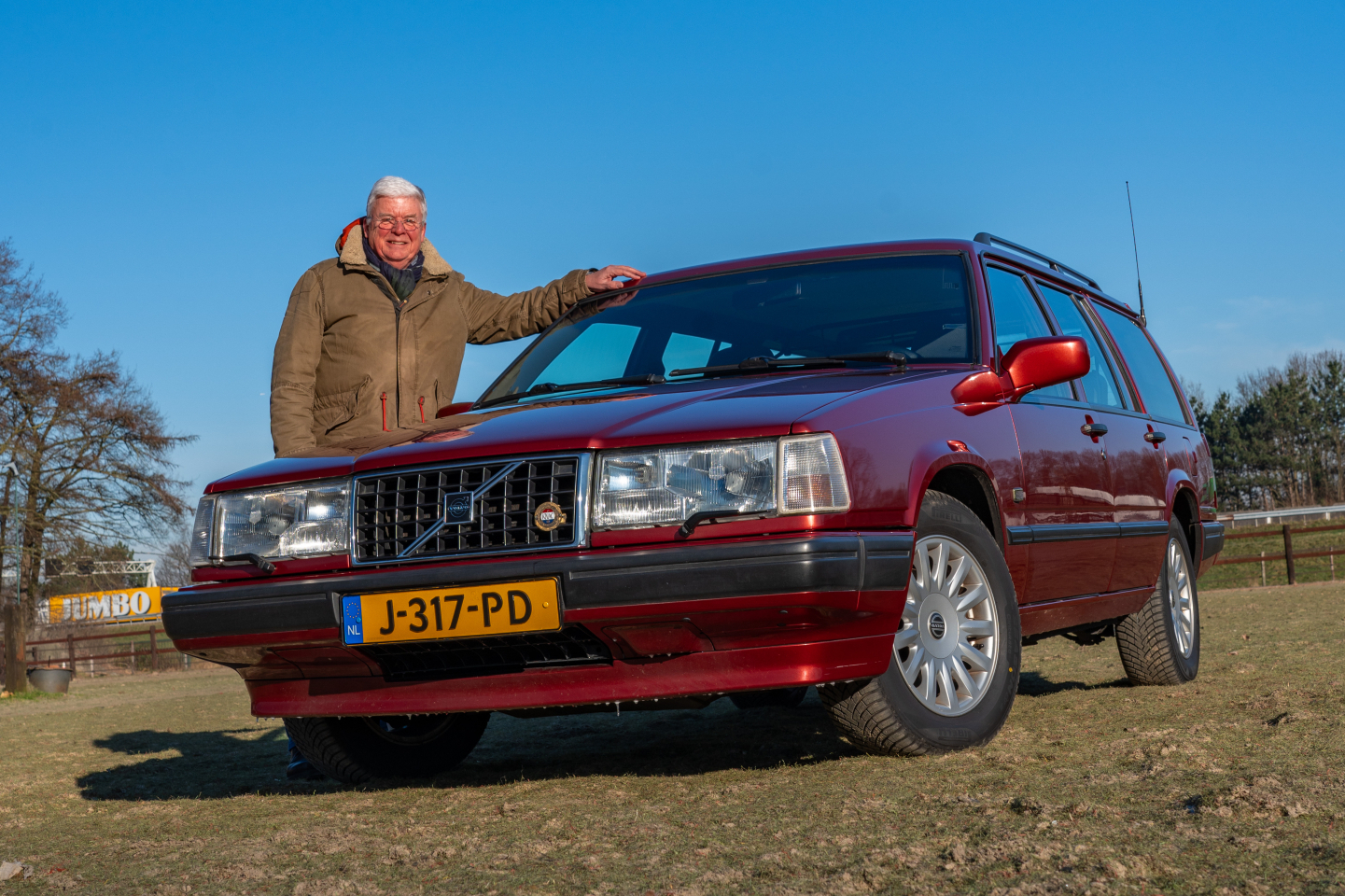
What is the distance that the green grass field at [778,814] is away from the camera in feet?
7.46

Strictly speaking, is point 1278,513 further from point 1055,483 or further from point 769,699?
point 1055,483

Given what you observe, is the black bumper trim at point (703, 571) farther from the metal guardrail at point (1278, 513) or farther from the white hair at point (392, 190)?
the metal guardrail at point (1278, 513)

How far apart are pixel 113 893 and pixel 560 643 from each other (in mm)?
1176

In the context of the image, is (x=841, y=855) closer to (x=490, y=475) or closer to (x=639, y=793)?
(x=639, y=793)

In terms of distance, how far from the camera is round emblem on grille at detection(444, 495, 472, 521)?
333cm

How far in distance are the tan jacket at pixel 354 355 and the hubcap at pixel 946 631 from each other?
2165mm

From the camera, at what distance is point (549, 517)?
3219 mm

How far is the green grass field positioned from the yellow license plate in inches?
19.0

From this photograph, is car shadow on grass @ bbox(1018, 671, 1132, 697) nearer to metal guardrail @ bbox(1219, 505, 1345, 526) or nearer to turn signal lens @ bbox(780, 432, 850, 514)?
turn signal lens @ bbox(780, 432, 850, 514)

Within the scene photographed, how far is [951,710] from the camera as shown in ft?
11.8

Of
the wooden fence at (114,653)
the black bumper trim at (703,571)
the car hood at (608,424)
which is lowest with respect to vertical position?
the wooden fence at (114,653)

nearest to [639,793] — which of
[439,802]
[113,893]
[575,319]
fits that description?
[439,802]

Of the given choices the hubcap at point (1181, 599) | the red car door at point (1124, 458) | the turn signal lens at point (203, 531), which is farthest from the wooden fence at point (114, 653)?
the red car door at point (1124, 458)

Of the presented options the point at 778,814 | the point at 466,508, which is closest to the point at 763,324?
the point at 466,508
